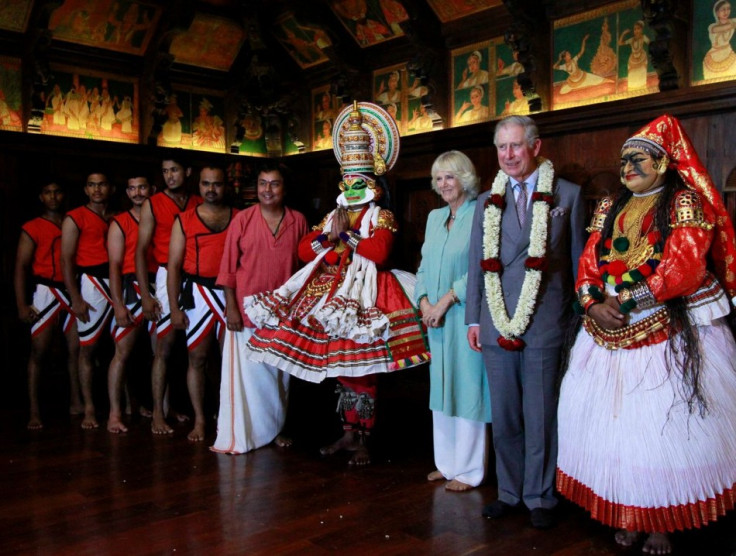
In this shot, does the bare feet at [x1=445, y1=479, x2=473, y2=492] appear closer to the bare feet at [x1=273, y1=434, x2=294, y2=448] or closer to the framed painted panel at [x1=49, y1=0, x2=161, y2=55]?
the bare feet at [x1=273, y1=434, x2=294, y2=448]

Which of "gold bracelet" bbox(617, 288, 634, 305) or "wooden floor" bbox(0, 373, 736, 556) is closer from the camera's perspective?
"gold bracelet" bbox(617, 288, 634, 305)

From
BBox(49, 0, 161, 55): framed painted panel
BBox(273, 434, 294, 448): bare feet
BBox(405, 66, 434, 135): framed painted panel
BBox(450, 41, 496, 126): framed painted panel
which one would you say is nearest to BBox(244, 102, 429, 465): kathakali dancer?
BBox(273, 434, 294, 448): bare feet

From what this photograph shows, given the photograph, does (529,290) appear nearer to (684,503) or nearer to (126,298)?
(684,503)

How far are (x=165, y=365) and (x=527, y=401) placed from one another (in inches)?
104

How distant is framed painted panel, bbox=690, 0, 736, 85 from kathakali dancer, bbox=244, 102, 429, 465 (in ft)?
6.49

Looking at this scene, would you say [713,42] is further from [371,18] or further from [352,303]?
[371,18]

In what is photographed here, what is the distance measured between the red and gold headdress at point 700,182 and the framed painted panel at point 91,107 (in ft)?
17.7

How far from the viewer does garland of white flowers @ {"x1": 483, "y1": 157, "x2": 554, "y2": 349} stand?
3.12 m

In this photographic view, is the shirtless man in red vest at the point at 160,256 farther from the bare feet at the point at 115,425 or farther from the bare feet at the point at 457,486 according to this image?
the bare feet at the point at 457,486

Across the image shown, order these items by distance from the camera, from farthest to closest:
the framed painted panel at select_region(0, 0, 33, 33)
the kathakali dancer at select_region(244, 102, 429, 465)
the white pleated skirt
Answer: the framed painted panel at select_region(0, 0, 33, 33) → the kathakali dancer at select_region(244, 102, 429, 465) → the white pleated skirt

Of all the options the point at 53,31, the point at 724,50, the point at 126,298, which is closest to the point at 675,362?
the point at 724,50

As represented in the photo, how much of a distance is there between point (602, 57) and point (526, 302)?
2770mm

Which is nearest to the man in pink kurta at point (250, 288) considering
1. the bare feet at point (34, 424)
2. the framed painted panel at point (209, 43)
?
the bare feet at point (34, 424)

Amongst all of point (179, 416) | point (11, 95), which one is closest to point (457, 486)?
point (179, 416)
